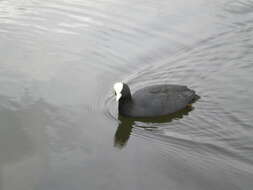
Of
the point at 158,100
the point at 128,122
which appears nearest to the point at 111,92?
the point at 128,122

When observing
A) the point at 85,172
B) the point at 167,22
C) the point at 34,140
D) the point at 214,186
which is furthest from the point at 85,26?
the point at 214,186

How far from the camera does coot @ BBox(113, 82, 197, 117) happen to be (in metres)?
9.44

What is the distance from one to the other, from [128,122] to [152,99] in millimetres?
681

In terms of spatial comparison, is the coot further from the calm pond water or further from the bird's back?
the calm pond water

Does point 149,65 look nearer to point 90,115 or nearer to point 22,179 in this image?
point 90,115

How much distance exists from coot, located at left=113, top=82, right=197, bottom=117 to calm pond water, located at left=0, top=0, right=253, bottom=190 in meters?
0.19

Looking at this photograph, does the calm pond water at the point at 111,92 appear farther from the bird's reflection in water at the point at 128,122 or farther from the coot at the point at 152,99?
the coot at the point at 152,99

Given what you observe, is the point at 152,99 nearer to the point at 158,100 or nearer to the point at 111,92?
the point at 158,100

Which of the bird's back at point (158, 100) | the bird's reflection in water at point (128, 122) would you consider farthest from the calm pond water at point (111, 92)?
the bird's back at point (158, 100)

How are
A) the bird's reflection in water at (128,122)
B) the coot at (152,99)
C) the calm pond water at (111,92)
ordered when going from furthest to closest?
the coot at (152,99), the bird's reflection in water at (128,122), the calm pond water at (111,92)

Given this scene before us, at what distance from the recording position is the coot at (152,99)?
9.44 meters

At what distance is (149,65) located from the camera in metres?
11.2

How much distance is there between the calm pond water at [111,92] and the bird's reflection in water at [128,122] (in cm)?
2

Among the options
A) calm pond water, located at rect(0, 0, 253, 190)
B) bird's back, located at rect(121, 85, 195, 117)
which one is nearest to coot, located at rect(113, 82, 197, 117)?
bird's back, located at rect(121, 85, 195, 117)
